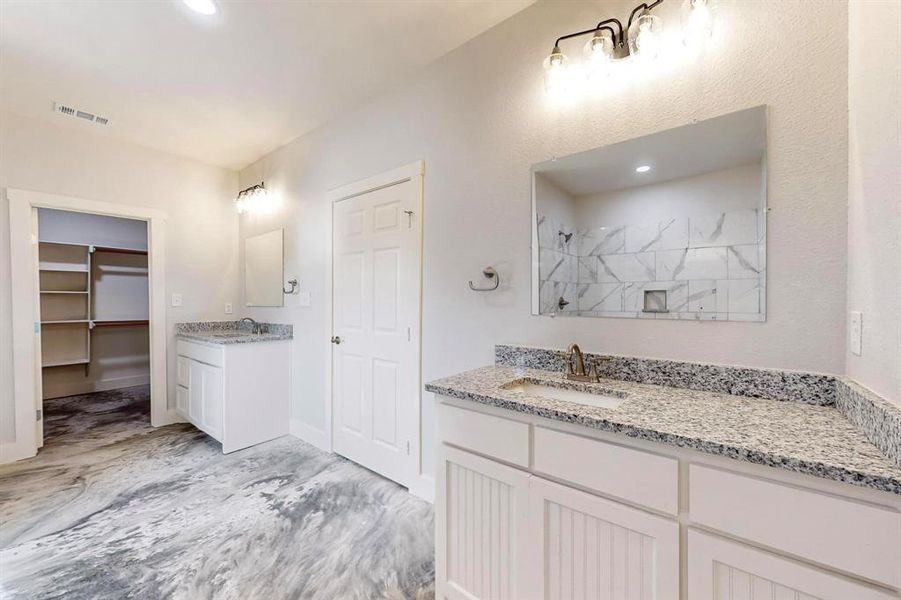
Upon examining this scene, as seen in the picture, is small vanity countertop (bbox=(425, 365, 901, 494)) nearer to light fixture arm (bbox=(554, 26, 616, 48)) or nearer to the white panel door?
the white panel door

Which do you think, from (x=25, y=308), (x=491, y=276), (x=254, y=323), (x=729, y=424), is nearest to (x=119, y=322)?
(x=25, y=308)

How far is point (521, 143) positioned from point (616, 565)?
1.73 m

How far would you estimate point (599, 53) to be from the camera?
144 centimetres

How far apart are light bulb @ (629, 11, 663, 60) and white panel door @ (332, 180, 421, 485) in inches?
51.7

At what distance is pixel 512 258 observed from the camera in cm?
181

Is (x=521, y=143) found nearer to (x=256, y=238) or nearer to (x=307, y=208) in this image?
(x=307, y=208)

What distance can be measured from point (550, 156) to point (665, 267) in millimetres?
730

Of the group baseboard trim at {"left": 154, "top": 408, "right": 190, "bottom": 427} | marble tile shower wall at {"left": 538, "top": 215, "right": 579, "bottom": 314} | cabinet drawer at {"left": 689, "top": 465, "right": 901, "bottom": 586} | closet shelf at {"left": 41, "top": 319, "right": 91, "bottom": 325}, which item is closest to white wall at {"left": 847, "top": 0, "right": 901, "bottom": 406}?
cabinet drawer at {"left": 689, "top": 465, "right": 901, "bottom": 586}

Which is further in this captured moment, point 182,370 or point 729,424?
point 182,370

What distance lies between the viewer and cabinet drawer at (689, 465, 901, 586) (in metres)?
0.68

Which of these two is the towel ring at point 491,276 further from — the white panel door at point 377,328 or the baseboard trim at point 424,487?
the baseboard trim at point 424,487

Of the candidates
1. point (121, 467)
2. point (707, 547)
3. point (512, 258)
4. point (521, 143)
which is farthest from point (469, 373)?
point (121, 467)

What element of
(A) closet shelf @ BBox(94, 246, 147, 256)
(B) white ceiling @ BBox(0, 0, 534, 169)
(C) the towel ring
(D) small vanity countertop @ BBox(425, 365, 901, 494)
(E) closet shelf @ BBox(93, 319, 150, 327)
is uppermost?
(B) white ceiling @ BBox(0, 0, 534, 169)

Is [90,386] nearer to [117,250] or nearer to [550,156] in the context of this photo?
[117,250]
